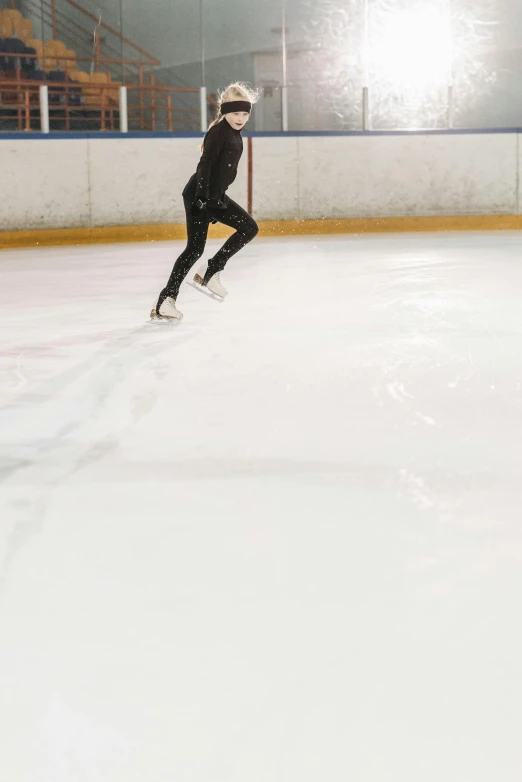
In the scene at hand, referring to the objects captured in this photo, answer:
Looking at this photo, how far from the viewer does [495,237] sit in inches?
410

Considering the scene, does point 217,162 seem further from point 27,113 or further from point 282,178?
point 27,113

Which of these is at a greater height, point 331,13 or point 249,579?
point 331,13

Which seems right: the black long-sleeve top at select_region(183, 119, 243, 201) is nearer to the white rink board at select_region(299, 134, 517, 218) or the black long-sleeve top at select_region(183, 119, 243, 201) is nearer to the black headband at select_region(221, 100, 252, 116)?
the black headband at select_region(221, 100, 252, 116)

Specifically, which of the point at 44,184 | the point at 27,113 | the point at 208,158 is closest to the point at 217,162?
the point at 208,158

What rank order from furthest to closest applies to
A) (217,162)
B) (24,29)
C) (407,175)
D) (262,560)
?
(24,29), (407,175), (217,162), (262,560)

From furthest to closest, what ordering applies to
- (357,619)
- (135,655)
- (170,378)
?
1. (170,378)
2. (357,619)
3. (135,655)

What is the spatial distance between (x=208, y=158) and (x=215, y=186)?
161mm

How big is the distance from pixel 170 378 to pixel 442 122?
317 inches

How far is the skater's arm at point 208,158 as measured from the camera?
4969 mm

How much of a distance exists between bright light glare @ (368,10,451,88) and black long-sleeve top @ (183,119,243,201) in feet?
21.0

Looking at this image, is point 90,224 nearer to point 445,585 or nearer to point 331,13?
point 331,13

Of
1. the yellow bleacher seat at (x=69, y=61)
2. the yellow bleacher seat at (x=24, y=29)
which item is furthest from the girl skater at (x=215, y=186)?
the yellow bleacher seat at (x=24, y=29)

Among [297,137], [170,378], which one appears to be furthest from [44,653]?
[297,137]

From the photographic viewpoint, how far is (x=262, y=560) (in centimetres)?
205
